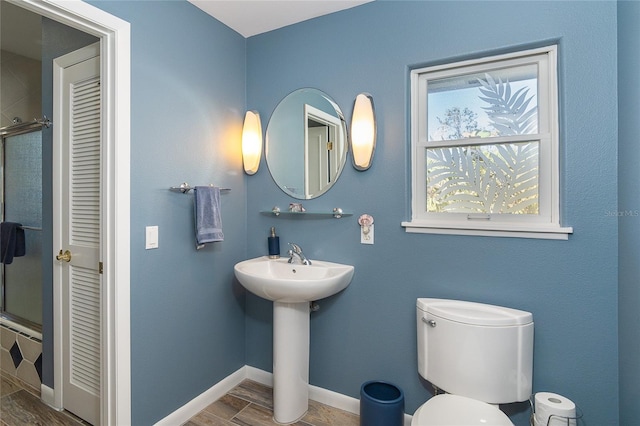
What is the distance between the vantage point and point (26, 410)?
1968mm

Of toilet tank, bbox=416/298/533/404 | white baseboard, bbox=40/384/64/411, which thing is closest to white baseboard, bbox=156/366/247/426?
white baseboard, bbox=40/384/64/411

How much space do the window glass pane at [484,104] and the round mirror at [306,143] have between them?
A: 0.53m

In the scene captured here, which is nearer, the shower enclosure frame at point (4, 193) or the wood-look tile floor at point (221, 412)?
the wood-look tile floor at point (221, 412)

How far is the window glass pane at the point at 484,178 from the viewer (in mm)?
1634

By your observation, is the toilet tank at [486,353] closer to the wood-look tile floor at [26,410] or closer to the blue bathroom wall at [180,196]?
the blue bathroom wall at [180,196]

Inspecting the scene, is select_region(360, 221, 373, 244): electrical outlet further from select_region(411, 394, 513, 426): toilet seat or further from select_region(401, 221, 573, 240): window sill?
select_region(411, 394, 513, 426): toilet seat

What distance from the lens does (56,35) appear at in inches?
76.1

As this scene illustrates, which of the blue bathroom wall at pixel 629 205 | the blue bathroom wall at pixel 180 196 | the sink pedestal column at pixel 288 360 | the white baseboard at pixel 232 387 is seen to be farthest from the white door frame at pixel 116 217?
the blue bathroom wall at pixel 629 205

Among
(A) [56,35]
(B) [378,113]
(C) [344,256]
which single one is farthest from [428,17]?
(A) [56,35]

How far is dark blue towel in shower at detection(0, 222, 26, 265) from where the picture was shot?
2.49m

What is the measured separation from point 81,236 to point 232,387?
1.31 m

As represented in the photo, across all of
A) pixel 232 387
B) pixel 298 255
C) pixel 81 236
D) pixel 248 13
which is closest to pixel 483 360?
pixel 298 255

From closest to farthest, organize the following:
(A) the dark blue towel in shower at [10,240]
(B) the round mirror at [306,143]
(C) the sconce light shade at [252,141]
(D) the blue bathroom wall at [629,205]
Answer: (D) the blue bathroom wall at [629,205]
(B) the round mirror at [306,143]
(C) the sconce light shade at [252,141]
(A) the dark blue towel in shower at [10,240]

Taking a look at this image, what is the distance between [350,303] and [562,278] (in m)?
1.05
